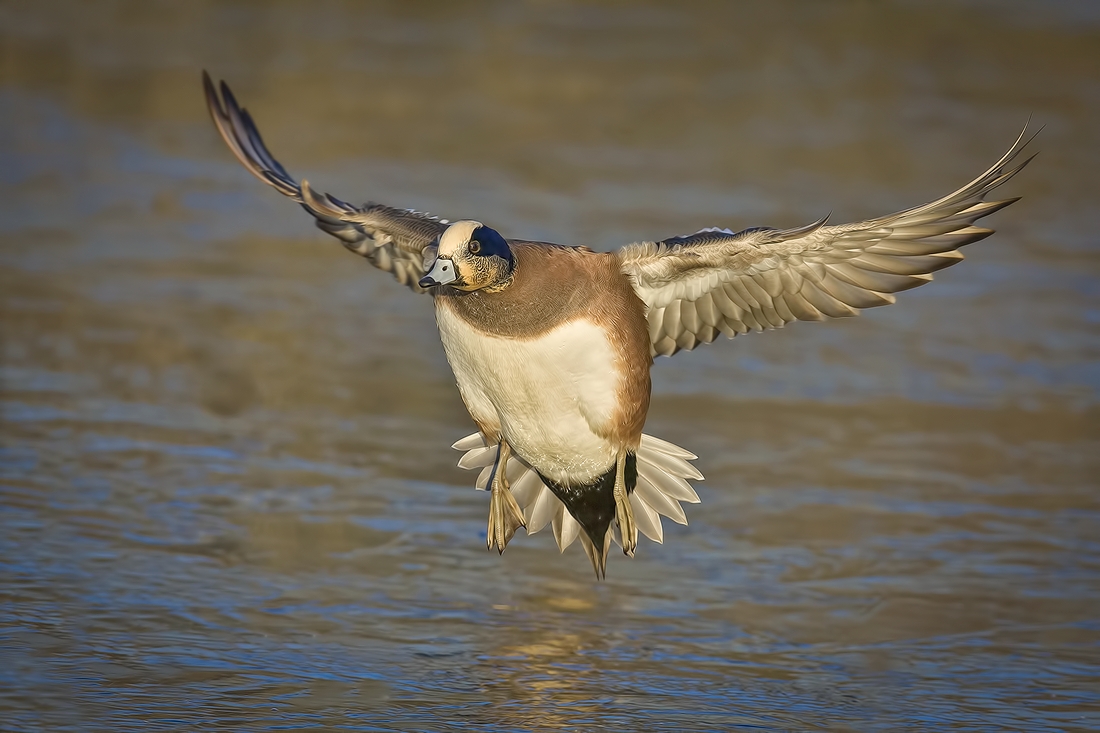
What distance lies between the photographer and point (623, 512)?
5.36 metres

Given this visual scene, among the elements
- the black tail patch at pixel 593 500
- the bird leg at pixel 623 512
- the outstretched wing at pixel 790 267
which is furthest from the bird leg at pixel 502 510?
the outstretched wing at pixel 790 267

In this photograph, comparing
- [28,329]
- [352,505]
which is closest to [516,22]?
[28,329]

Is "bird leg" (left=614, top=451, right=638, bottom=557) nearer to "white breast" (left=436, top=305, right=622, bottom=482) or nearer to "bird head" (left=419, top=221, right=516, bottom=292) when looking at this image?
"white breast" (left=436, top=305, right=622, bottom=482)

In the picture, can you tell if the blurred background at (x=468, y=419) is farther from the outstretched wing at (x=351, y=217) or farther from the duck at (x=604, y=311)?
the outstretched wing at (x=351, y=217)

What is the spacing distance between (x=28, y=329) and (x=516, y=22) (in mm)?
6005

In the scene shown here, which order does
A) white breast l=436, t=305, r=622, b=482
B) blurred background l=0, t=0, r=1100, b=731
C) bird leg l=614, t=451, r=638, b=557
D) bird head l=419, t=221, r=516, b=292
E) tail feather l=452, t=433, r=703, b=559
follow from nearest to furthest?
bird head l=419, t=221, r=516, b=292 → blurred background l=0, t=0, r=1100, b=731 → white breast l=436, t=305, r=622, b=482 → bird leg l=614, t=451, r=638, b=557 → tail feather l=452, t=433, r=703, b=559

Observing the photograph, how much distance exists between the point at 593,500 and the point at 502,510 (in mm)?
327

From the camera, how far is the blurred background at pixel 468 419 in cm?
477

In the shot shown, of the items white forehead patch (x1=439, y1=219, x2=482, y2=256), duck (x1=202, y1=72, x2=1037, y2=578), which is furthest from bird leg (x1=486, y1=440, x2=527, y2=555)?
white forehead patch (x1=439, y1=219, x2=482, y2=256)

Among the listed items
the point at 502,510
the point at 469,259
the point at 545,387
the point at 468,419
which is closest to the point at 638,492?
the point at 502,510

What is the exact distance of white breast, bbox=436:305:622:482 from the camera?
4.98 meters

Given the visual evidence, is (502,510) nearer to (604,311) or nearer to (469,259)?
(604,311)

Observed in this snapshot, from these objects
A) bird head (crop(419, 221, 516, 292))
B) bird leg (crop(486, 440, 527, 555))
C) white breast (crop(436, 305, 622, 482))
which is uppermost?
bird head (crop(419, 221, 516, 292))

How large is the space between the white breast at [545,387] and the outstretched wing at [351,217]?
1.26 ft
